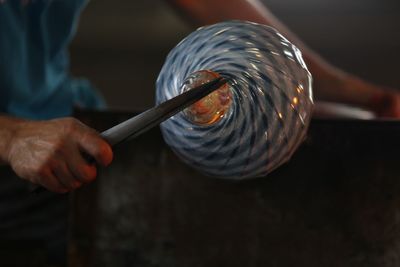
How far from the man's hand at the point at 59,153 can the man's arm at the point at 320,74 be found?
0.52 meters

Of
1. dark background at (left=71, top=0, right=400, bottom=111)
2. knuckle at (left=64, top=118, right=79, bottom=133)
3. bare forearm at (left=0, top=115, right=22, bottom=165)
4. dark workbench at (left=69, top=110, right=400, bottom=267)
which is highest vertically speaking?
knuckle at (left=64, top=118, right=79, bottom=133)

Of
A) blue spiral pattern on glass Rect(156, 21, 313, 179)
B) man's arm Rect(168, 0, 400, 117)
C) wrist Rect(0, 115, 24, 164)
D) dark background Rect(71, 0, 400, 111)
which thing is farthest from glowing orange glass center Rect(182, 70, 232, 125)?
dark background Rect(71, 0, 400, 111)

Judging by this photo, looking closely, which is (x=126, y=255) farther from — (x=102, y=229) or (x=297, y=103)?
(x=297, y=103)

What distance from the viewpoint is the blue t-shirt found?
3.18 ft

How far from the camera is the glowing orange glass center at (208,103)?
60cm

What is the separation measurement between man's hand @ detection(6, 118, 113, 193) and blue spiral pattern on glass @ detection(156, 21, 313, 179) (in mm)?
95

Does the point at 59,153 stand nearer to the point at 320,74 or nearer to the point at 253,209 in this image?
the point at 253,209

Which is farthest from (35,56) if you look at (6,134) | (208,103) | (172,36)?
(172,36)

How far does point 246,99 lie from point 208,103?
0.12ft

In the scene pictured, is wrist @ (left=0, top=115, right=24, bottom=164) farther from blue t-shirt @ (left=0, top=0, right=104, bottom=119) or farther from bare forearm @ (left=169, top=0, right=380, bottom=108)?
bare forearm @ (left=169, top=0, right=380, bottom=108)

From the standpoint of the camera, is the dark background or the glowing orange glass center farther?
the dark background

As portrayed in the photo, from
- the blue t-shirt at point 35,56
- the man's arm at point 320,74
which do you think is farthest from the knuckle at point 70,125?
the man's arm at point 320,74

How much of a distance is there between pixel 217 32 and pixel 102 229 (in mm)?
344

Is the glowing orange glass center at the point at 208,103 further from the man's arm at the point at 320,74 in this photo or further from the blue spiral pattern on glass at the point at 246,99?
the man's arm at the point at 320,74
